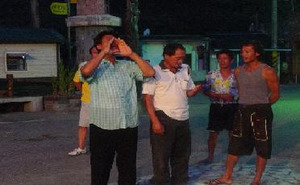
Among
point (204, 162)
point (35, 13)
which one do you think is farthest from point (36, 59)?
point (204, 162)

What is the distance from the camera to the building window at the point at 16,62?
77.7 feet

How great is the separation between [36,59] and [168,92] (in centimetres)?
1920

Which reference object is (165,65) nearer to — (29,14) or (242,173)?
(242,173)

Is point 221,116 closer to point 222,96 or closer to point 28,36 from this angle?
point 222,96

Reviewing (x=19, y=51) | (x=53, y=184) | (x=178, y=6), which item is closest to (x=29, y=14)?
(x=178, y=6)

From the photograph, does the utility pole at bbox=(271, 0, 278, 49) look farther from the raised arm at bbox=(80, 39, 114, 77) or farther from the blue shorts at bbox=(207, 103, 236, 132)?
the raised arm at bbox=(80, 39, 114, 77)

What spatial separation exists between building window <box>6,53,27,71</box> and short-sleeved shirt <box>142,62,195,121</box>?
18.9m

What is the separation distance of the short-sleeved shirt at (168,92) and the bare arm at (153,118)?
0.07 metres

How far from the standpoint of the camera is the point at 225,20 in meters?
37.6

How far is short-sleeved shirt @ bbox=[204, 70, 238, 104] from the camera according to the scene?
738 centimetres

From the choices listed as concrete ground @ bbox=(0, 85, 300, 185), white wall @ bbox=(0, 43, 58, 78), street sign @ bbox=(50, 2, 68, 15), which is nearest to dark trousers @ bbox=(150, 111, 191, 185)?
concrete ground @ bbox=(0, 85, 300, 185)

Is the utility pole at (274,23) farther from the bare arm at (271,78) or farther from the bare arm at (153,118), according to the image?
the bare arm at (153,118)

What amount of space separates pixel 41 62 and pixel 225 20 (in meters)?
17.2

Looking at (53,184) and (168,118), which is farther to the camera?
(53,184)
